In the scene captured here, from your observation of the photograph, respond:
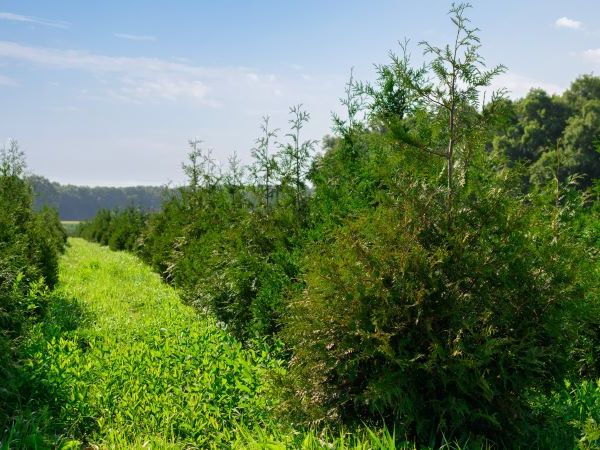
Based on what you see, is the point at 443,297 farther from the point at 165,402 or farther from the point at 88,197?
the point at 88,197

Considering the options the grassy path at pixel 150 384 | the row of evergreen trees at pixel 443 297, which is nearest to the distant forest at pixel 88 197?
the grassy path at pixel 150 384

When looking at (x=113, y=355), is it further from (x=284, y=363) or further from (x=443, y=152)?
(x=443, y=152)

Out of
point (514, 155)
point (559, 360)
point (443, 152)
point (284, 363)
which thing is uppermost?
point (514, 155)

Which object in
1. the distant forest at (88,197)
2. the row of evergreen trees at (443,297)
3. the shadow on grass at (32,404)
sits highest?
the distant forest at (88,197)

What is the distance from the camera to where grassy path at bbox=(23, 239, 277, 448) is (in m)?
5.15

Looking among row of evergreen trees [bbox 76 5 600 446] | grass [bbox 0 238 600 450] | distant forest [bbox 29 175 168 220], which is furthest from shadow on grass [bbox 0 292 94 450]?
distant forest [bbox 29 175 168 220]

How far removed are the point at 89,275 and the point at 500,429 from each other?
14.3m

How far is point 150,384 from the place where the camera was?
589 cm

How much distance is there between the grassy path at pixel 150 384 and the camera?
5148 millimetres

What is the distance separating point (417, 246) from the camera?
4.41 m

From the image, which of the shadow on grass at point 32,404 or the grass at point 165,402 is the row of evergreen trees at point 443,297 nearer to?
the grass at point 165,402

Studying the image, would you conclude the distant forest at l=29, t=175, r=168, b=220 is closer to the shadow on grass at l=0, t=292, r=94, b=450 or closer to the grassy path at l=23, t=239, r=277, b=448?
the grassy path at l=23, t=239, r=277, b=448

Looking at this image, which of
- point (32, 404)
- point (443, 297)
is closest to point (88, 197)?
point (32, 404)

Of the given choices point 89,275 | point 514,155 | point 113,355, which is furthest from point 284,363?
point 514,155
